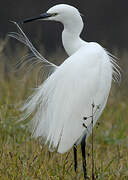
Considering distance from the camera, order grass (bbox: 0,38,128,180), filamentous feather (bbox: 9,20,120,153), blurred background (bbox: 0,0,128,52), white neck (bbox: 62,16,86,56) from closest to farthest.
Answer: grass (bbox: 0,38,128,180) → filamentous feather (bbox: 9,20,120,153) → white neck (bbox: 62,16,86,56) → blurred background (bbox: 0,0,128,52)

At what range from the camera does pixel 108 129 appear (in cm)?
575

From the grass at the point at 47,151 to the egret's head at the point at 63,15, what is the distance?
863mm

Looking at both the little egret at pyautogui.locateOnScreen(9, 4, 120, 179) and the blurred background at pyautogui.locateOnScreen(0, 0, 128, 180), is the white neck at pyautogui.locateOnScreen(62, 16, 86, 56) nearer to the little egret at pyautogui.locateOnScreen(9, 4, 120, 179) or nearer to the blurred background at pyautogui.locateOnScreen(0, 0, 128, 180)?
the little egret at pyautogui.locateOnScreen(9, 4, 120, 179)

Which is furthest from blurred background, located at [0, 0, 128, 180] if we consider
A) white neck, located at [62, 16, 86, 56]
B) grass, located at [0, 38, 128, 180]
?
white neck, located at [62, 16, 86, 56]

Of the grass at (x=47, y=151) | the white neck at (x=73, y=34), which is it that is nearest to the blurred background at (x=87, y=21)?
the grass at (x=47, y=151)

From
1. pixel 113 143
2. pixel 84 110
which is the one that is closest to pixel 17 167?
pixel 84 110

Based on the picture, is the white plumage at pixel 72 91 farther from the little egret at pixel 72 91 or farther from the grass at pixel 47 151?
the grass at pixel 47 151

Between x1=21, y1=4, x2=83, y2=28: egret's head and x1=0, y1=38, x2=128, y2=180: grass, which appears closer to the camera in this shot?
x1=0, y1=38, x2=128, y2=180: grass

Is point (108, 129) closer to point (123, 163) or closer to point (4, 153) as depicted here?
point (123, 163)

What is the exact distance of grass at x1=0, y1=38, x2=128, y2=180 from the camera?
10.9ft

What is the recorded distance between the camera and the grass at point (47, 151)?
3309 mm

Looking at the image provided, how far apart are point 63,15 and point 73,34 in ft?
0.60

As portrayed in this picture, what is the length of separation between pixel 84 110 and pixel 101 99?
0.52 ft

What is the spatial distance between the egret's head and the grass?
863 millimetres
